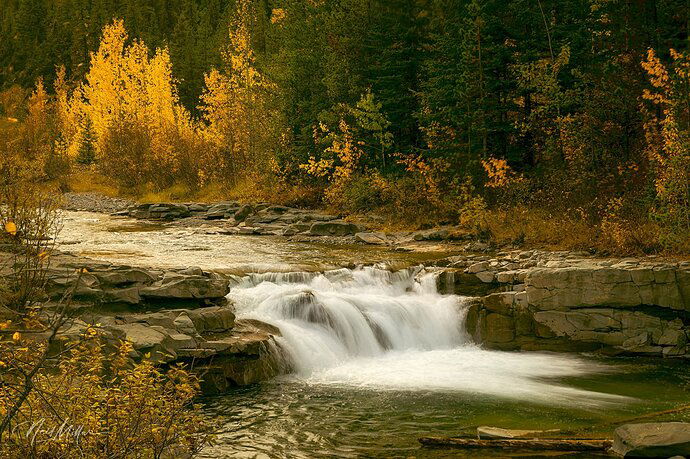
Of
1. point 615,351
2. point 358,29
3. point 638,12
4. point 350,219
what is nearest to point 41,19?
point 358,29

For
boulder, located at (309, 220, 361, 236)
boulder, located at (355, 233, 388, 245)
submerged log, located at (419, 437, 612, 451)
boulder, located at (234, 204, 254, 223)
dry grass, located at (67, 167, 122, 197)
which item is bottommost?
submerged log, located at (419, 437, 612, 451)

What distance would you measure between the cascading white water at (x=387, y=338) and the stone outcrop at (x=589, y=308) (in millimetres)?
511

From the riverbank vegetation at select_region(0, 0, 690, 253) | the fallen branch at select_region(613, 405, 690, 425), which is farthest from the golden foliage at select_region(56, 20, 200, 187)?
the fallen branch at select_region(613, 405, 690, 425)

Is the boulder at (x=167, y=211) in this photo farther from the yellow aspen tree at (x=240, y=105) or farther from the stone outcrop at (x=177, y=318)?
the stone outcrop at (x=177, y=318)

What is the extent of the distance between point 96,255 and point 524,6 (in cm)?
1652

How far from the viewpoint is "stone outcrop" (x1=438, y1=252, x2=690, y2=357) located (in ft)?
45.0

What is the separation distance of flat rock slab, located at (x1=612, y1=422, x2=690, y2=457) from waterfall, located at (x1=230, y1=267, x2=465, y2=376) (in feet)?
19.7

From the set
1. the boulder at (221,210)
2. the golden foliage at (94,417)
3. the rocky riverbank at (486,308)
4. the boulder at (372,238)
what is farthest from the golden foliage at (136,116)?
the golden foliage at (94,417)

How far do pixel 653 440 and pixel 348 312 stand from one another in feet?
24.3

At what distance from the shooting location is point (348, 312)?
14.3m

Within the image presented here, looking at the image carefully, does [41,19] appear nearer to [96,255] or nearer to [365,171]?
[365,171]

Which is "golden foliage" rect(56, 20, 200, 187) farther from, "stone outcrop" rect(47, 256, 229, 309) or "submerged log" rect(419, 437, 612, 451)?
"submerged log" rect(419, 437, 612, 451)

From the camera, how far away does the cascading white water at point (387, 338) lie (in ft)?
39.5

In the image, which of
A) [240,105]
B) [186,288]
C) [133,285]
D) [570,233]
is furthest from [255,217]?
[133,285]
